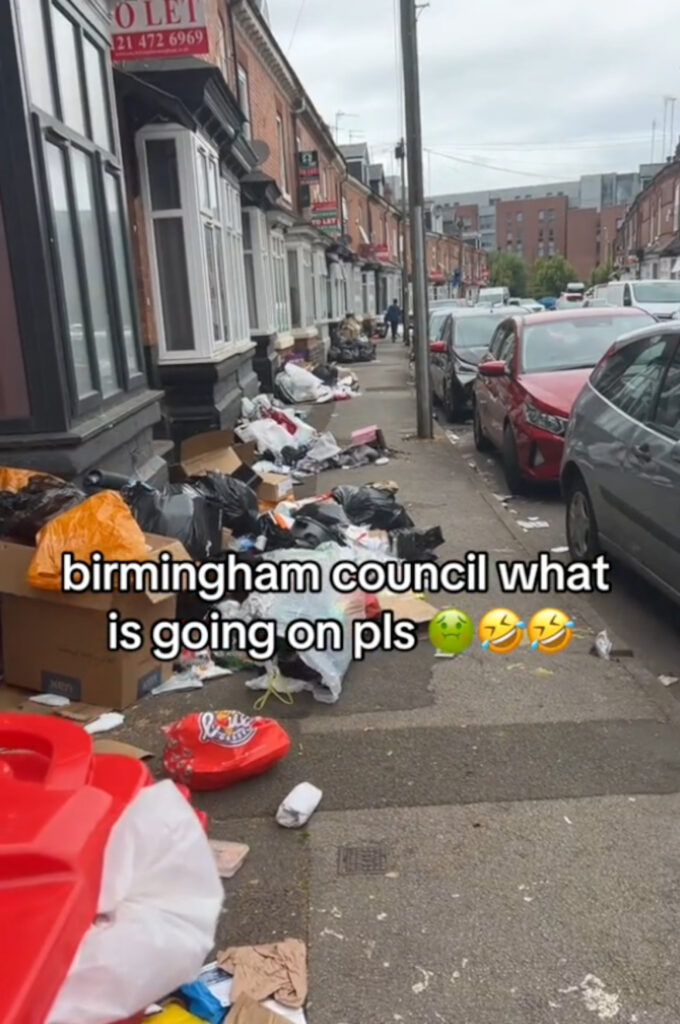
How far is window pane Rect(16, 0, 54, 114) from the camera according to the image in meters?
5.14

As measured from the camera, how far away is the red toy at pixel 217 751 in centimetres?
343

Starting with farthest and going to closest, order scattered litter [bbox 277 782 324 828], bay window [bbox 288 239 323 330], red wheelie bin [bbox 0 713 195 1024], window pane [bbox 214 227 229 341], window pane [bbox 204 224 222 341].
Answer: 1. bay window [bbox 288 239 323 330]
2. window pane [bbox 214 227 229 341]
3. window pane [bbox 204 224 222 341]
4. scattered litter [bbox 277 782 324 828]
5. red wheelie bin [bbox 0 713 195 1024]

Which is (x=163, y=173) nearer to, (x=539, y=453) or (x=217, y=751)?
(x=539, y=453)

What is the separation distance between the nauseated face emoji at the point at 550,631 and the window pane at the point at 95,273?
3.29 metres

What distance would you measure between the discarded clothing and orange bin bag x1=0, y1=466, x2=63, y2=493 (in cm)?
295

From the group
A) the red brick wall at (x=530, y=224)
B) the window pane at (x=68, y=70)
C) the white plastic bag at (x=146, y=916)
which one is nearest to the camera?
the white plastic bag at (x=146, y=916)

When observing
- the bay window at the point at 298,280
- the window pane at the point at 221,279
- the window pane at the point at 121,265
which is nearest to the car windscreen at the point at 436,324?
the bay window at the point at 298,280

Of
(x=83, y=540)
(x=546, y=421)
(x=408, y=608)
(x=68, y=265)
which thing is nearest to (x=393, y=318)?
(x=546, y=421)

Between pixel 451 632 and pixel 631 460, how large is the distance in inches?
55.7

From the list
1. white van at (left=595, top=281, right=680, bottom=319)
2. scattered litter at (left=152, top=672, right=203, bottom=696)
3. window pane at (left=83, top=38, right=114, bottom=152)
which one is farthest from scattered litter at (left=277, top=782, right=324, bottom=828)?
white van at (left=595, top=281, right=680, bottom=319)

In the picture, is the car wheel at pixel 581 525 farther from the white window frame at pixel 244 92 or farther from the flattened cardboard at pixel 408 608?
the white window frame at pixel 244 92

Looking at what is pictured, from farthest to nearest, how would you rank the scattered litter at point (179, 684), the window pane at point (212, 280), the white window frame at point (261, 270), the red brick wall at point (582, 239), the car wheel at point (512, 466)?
the red brick wall at point (582, 239) → the white window frame at point (261, 270) → the window pane at point (212, 280) → the car wheel at point (512, 466) → the scattered litter at point (179, 684)

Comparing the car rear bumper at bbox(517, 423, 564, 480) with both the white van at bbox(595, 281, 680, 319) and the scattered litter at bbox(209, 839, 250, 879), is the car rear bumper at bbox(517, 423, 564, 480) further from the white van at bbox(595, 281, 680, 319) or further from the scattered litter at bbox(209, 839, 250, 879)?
the white van at bbox(595, 281, 680, 319)

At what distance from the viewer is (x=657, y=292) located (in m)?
21.4
